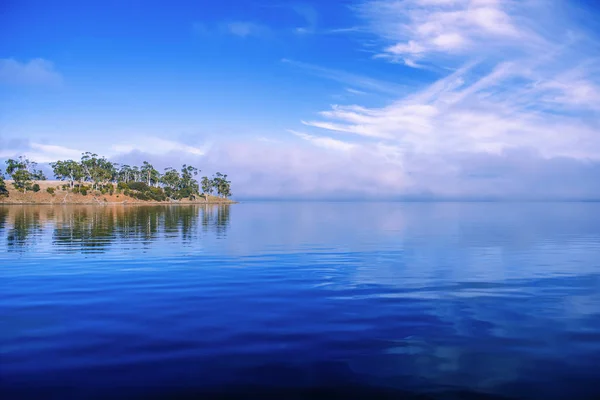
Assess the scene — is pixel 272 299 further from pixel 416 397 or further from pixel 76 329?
pixel 416 397

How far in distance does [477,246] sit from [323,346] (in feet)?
115

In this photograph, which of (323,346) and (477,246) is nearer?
(323,346)

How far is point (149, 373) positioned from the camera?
10.8 m

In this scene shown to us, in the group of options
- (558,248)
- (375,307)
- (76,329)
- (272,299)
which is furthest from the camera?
(558,248)

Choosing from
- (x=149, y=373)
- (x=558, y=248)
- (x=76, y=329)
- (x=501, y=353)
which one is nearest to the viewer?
(x=149, y=373)

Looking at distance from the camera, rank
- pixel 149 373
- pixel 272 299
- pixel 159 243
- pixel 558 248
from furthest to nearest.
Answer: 1. pixel 159 243
2. pixel 558 248
3. pixel 272 299
4. pixel 149 373

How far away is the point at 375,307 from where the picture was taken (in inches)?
716

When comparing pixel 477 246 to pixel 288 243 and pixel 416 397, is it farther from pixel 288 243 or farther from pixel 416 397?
pixel 416 397

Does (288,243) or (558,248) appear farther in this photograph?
(288,243)

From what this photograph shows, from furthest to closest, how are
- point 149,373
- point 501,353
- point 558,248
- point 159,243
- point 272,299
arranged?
point 159,243 → point 558,248 → point 272,299 → point 501,353 → point 149,373

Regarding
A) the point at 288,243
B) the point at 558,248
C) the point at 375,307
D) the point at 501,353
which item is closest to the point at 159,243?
the point at 288,243

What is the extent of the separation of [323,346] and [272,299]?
285 inches

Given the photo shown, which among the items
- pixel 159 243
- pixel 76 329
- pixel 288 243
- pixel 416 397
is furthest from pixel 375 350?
pixel 159 243

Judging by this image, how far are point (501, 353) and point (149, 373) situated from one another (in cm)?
1047
